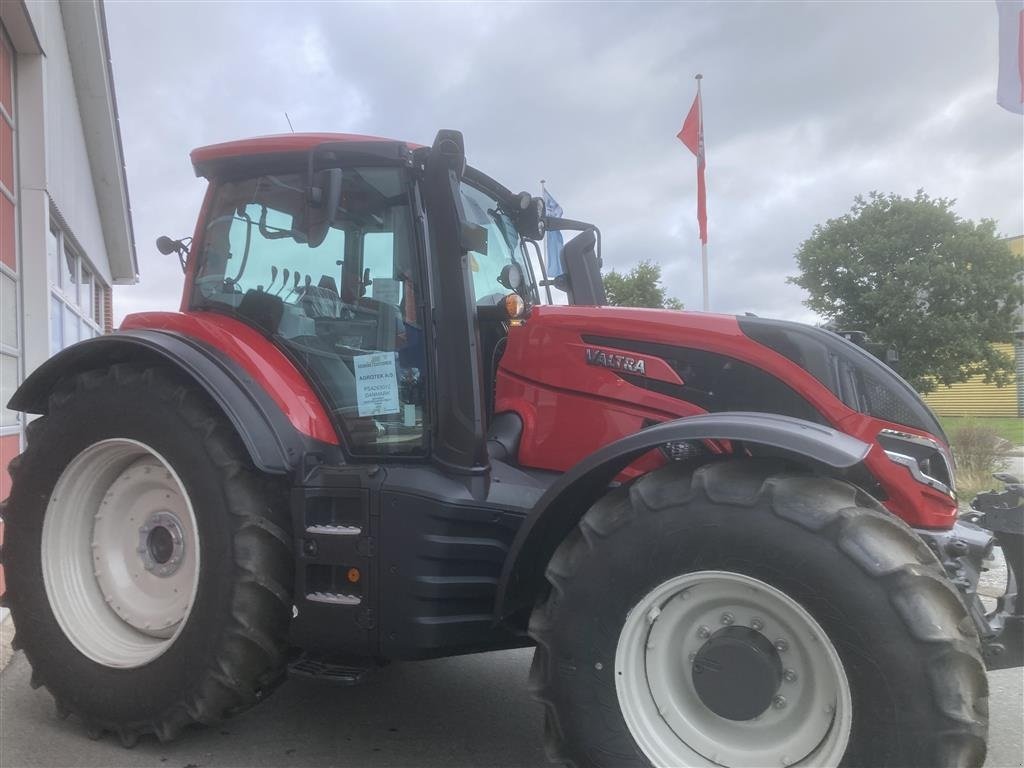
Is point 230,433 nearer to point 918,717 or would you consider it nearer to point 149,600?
point 149,600

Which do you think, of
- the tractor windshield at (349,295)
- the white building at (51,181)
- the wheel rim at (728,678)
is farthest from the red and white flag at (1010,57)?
the white building at (51,181)

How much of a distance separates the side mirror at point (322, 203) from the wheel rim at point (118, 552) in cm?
111

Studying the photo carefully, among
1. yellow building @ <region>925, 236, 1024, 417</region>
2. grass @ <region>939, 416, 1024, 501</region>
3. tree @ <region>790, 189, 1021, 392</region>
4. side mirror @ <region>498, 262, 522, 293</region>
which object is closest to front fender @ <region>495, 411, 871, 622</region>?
side mirror @ <region>498, 262, 522, 293</region>

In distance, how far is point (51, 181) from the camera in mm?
7574

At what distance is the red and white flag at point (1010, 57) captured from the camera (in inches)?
318

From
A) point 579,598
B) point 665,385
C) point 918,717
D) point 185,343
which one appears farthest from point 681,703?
point 185,343

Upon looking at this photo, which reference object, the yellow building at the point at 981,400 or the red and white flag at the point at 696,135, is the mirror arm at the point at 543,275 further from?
the yellow building at the point at 981,400

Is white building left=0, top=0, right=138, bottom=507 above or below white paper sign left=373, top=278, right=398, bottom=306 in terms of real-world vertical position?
above

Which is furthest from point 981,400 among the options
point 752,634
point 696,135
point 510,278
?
point 752,634

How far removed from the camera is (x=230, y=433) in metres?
3.10

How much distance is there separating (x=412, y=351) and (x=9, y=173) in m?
5.27

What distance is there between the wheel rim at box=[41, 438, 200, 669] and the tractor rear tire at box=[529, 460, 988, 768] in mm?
1709

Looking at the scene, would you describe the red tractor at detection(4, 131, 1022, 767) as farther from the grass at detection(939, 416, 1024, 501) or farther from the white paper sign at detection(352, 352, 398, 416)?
the grass at detection(939, 416, 1024, 501)

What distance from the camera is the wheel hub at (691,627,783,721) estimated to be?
7.45ft
